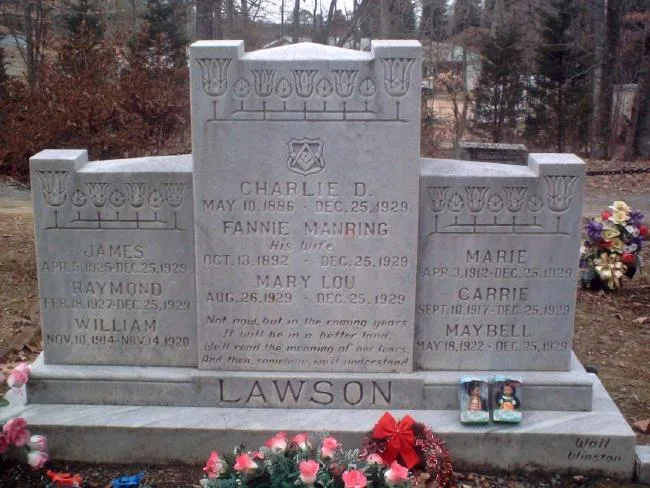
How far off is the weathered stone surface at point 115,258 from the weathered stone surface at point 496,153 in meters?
8.58

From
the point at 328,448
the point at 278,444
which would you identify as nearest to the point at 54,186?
the point at 278,444

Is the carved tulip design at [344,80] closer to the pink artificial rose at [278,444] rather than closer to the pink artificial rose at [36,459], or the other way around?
the pink artificial rose at [278,444]

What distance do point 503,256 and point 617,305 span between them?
12.3 ft

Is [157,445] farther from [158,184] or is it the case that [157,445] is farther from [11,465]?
[158,184]

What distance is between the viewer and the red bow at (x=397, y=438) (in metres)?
4.20

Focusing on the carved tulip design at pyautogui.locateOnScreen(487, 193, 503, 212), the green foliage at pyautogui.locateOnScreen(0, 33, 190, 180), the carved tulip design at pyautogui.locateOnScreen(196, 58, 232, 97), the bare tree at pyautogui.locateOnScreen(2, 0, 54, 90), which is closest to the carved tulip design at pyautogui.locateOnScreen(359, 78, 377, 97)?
the carved tulip design at pyautogui.locateOnScreen(196, 58, 232, 97)

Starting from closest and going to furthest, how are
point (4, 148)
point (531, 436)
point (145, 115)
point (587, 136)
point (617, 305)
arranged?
point (531, 436)
point (617, 305)
point (4, 148)
point (145, 115)
point (587, 136)

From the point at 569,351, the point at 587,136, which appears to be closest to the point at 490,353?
the point at 569,351

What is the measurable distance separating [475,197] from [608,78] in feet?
57.2

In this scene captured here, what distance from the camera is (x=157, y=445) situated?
4.68 metres

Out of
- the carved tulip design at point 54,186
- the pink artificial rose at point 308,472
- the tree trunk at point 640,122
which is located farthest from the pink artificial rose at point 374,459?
the tree trunk at point 640,122

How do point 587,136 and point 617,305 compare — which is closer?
point 617,305

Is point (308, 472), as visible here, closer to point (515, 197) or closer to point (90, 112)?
point (515, 197)

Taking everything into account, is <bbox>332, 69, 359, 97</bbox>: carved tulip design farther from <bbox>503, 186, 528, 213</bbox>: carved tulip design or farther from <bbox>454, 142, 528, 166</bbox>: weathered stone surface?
<bbox>454, 142, 528, 166</bbox>: weathered stone surface
